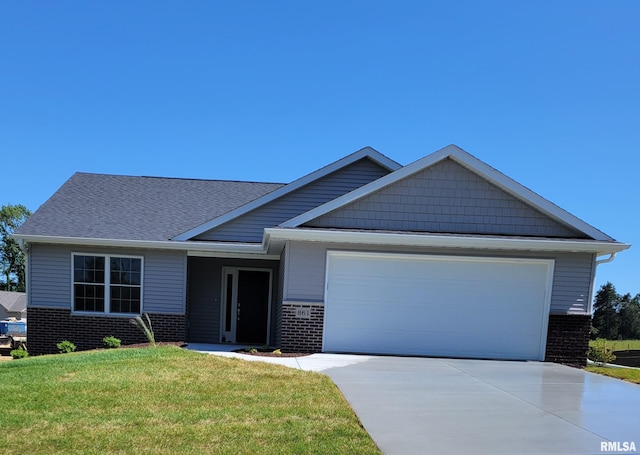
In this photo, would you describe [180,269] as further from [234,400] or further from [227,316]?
[234,400]

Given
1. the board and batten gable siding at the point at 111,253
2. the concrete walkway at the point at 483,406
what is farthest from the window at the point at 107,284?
the concrete walkway at the point at 483,406

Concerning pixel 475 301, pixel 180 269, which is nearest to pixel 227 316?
pixel 180 269

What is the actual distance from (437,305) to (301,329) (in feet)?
10.8

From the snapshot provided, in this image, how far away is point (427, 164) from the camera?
10.8 meters

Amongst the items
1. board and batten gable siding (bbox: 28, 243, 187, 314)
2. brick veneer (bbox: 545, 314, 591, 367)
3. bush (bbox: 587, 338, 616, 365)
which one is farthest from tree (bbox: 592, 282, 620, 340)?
board and batten gable siding (bbox: 28, 243, 187, 314)

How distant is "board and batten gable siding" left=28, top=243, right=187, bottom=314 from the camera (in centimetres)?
1237

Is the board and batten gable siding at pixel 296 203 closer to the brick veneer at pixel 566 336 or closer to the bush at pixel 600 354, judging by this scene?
the brick veneer at pixel 566 336

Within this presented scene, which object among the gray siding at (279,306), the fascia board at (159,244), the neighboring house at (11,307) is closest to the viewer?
the gray siding at (279,306)

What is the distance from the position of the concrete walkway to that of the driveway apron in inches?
0.4

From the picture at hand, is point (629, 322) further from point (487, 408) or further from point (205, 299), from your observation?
point (487, 408)

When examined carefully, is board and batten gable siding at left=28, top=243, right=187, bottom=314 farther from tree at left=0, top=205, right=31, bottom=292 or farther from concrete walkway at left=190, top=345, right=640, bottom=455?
tree at left=0, top=205, right=31, bottom=292

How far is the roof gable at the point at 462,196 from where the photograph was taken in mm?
10664

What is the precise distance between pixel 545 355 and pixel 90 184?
597 inches

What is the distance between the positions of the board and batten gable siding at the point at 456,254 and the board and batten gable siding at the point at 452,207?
0.54 m
